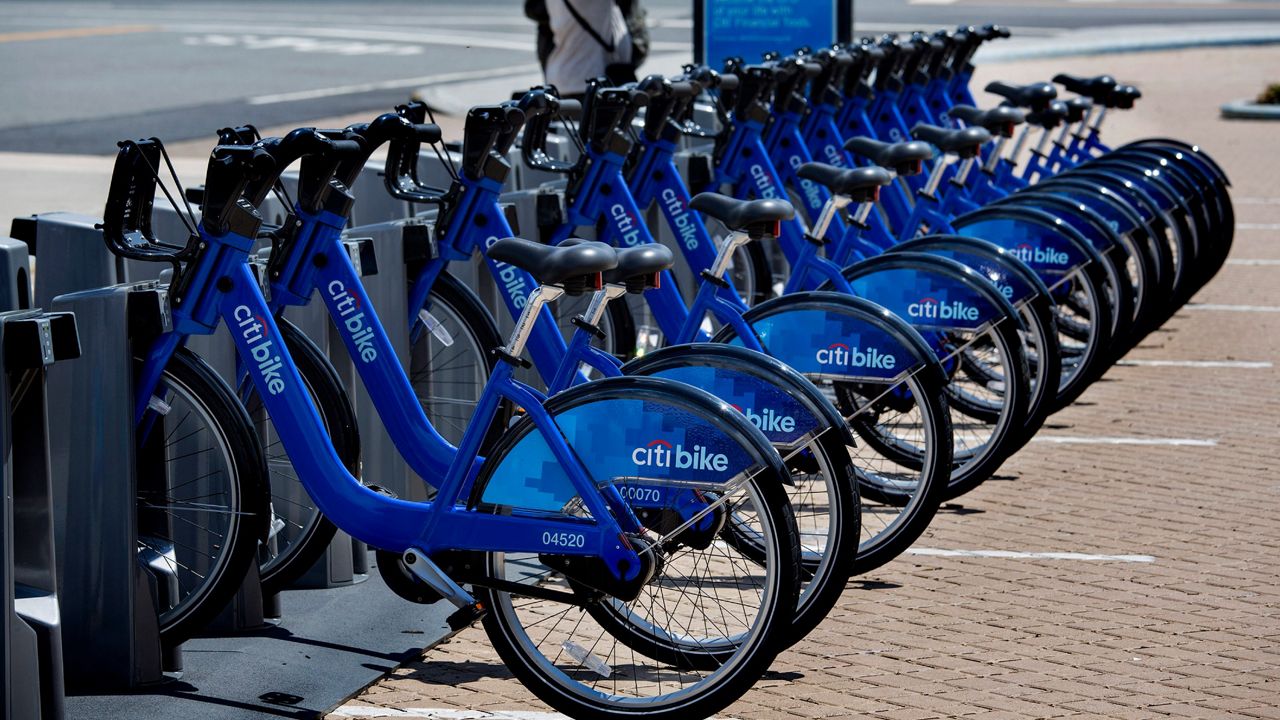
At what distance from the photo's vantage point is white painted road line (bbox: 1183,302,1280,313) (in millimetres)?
10531

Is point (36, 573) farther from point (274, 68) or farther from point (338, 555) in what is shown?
point (274, 68)

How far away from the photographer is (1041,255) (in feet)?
23.7

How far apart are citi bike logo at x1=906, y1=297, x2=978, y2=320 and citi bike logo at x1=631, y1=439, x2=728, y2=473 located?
6.75 ft

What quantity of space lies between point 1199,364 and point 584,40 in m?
3.50

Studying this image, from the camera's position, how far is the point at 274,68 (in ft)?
86.3

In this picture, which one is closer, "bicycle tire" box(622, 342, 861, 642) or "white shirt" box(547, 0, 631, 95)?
"bicycle tire" box(622, 342, 861, 642)

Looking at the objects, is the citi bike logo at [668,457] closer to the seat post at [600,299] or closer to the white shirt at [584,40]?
the seat post at [600,299]

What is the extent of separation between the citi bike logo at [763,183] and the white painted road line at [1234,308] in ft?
12.3

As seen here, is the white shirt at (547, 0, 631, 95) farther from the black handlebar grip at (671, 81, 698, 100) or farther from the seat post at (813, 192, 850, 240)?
the seat post at (813, 192, 850, 240)

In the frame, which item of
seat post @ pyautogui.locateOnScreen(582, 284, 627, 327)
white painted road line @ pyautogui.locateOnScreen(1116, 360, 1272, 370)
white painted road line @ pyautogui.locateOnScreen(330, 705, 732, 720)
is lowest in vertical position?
white painted road line @ pyautogui.locateOnScreen(330, 705, 732, 720)

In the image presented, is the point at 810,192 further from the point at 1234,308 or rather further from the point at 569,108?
the point at 1234,308

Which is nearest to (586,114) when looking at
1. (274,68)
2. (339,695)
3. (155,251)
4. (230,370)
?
(230,370)

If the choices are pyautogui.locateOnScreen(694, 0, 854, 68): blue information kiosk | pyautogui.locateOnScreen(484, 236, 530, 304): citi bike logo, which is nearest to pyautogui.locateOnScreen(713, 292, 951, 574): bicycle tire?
pyautogui.locateOnScreen(484, 236, 530, 304): citi bike logo

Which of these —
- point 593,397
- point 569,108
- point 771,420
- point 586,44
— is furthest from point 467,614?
point 586,44
